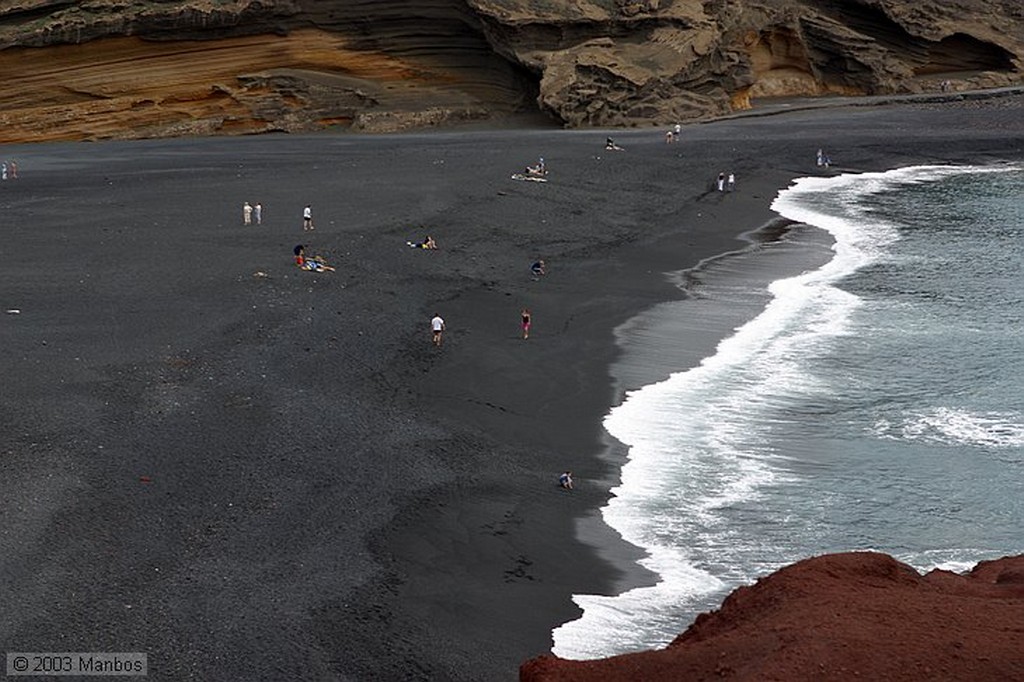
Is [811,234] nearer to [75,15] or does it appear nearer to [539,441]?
[539,441]

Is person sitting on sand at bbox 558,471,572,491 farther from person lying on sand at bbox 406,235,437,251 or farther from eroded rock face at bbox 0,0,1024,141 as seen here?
eroded rock face at bbox 0,0,1024,141

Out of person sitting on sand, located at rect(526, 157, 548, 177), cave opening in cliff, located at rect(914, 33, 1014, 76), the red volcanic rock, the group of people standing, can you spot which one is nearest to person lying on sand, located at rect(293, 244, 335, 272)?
person sitting on sand, located at rect(526, 157, 548, 177)

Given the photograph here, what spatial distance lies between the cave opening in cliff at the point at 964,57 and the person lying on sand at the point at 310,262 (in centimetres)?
4259

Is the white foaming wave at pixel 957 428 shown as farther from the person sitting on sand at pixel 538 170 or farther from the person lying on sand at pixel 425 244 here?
the person sitting on sand at pixel 538 170

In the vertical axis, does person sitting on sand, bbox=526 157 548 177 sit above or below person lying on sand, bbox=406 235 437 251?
above

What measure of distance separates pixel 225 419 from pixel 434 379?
4103 mm

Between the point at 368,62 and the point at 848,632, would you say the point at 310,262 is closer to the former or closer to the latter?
the point at 848,632

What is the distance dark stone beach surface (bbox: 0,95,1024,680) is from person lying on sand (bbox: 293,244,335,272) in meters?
0.30

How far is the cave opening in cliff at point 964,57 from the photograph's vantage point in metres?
61.7

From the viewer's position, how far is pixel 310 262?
88.8 ft

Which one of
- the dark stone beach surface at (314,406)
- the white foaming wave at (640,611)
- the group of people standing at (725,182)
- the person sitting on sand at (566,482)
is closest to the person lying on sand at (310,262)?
the dark stone beach surface at (314,406)

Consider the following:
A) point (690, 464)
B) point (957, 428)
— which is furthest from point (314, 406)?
point (957, 428)

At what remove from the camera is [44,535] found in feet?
45.8

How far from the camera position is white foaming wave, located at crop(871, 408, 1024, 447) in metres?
20.0
